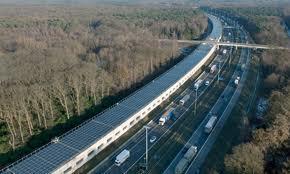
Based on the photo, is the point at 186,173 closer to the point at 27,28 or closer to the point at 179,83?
the point at 179,83

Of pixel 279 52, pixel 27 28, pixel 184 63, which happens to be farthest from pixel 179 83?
pixel 27 28

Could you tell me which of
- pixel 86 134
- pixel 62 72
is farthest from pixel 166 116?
pixel 62 72

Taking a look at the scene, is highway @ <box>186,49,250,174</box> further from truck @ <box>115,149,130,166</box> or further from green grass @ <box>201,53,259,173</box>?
truck @ <box>115,149,130,166</box>

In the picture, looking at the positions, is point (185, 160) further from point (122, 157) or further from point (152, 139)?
point (122, 157)

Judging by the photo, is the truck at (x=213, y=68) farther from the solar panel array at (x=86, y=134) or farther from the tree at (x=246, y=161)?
the tree at (x=246, y=161)

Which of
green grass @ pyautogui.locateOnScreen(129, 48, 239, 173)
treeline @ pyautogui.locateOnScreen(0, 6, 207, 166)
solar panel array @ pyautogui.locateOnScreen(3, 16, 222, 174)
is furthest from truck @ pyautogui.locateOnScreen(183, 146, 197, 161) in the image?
treeline @ pyautogui.locateOnScreen(0, 6, 207, 166)

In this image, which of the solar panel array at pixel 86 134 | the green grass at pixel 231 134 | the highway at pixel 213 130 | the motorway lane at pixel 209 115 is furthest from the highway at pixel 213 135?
the solar panel array at pixel 86 134
